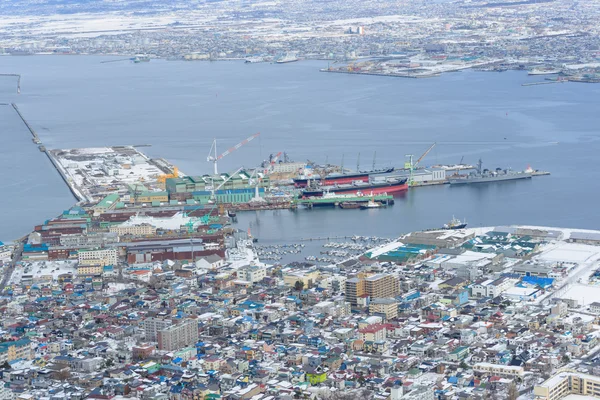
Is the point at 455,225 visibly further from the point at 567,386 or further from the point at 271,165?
the point at 567,386

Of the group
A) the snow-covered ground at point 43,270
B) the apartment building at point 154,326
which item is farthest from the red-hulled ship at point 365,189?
the apartment building at point 154,326

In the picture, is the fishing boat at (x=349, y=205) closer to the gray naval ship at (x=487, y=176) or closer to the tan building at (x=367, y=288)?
the gray naval ship at (x=487, y=176)

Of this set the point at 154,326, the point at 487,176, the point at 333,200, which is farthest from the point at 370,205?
the point at 154,326

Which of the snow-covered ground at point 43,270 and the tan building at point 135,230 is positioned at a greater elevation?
the tan building at point 135,230

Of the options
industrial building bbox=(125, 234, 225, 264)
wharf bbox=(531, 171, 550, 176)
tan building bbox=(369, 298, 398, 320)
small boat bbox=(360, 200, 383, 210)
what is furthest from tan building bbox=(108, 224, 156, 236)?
wharf bbox=(531, 171, 550, 176)

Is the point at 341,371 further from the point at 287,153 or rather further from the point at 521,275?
the point at 287,153

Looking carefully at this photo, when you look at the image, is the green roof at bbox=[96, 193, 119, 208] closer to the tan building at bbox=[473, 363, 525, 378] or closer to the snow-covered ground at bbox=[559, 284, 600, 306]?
the snow-covered ground at bbox=[559, 284, 600, 306]

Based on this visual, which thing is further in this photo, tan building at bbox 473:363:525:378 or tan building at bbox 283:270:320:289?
tan building at bbox 283:270:320:289
